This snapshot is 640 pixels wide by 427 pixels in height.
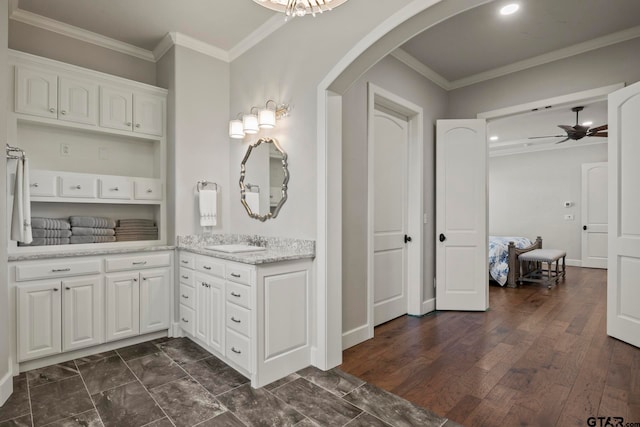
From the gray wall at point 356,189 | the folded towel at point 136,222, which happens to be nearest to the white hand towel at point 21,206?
the folded towel at point 136,222

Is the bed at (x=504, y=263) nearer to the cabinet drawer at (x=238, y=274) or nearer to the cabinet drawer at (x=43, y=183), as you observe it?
the cabinet drawer at (x=238, y=274)

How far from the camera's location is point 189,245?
11.1 feet

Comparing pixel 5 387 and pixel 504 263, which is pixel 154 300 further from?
pixel 504 263

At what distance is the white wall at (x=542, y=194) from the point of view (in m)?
7.48

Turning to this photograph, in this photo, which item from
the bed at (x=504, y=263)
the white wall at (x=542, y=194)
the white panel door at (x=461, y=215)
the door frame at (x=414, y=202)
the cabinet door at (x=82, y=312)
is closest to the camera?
the cabinet door at (x=82, y=312)

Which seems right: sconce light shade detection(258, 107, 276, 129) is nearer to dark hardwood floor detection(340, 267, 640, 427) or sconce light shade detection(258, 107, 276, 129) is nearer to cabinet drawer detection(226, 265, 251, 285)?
cabinet drawer detection(226, 265, 251, 285)

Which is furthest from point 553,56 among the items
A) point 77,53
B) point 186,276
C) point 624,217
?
point 77,53

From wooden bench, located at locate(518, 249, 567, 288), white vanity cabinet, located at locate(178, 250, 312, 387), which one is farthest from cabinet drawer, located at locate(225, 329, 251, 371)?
wooden bench, located at locate(518, 249, 567, 288)

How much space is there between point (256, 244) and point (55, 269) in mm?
1592

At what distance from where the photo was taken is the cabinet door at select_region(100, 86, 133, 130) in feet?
10.5

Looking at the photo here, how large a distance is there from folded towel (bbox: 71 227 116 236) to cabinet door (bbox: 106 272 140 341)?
47 cm

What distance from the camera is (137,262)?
311 centimetres

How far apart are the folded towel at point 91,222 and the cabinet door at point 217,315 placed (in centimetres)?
131

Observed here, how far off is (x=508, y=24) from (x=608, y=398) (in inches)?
120
